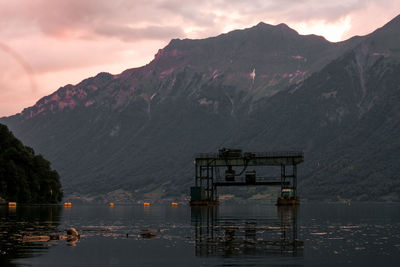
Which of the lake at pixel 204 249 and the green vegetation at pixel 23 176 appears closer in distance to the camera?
the lake at pixel 204 249

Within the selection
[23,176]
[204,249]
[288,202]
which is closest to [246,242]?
[204,249]

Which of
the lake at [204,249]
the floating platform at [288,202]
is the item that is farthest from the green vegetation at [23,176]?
the lake at [204,249]

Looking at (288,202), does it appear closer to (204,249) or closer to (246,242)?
(246,242)

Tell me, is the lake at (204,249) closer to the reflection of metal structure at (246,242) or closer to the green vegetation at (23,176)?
the reflection of metal structure at (246,242)

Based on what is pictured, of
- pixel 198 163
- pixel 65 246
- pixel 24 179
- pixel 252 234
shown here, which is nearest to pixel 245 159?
pixel 198 163

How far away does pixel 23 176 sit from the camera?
155250mm

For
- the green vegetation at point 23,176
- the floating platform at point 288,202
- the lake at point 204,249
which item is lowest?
the lake at point 204,249

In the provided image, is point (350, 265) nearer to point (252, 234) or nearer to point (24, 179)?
point (252, 234)

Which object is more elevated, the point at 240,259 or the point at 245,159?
the point at 245,159

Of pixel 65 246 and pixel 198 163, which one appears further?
pixel 198 163

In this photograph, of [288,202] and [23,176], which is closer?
[23,176]

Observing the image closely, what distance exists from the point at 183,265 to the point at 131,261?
11.3ft

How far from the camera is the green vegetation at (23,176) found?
152500 millimetres

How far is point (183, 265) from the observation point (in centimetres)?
3912
